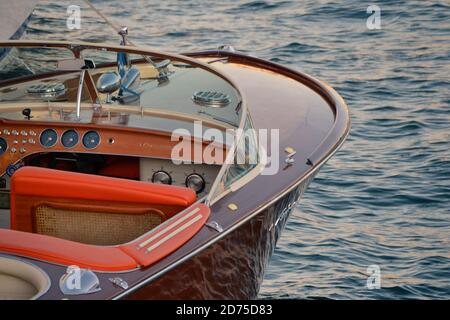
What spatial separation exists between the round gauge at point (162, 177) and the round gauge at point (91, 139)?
0.36 metres

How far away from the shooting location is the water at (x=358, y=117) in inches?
281

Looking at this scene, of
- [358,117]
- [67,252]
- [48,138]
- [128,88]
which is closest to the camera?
[67,252]

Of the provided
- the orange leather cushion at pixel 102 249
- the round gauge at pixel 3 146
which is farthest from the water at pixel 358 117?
the orange leather cushion at pixel 102 249

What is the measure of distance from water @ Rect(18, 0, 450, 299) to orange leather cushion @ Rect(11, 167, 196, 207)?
7.21 ft

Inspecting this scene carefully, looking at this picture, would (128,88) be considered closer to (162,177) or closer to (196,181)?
(162,177)

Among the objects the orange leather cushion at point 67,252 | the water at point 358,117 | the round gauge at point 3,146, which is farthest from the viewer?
the water at point 358,117

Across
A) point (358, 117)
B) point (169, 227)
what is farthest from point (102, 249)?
point (358, 117)

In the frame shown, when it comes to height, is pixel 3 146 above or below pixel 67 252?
above

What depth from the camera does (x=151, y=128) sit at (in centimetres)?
→ 569

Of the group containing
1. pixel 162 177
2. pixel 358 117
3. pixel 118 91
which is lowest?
pixel 358 117

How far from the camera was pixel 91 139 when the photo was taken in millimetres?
5812

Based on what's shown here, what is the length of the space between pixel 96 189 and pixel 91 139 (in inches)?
44.7

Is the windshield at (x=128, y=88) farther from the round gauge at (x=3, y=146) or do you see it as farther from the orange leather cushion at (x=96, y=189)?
the orange leather cushion at (x=96, y=189)
